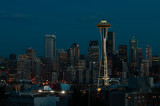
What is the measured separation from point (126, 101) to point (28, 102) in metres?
20.8

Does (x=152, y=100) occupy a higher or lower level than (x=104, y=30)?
lower

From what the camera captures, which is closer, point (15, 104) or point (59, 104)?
point (59, 104)

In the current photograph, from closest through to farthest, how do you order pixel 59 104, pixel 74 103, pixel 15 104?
1. pixel 74 103
2. pixel 59 104
3. pixel 15 104

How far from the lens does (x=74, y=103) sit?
7331 cm

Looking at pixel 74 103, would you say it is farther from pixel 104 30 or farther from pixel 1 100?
pixel 104 30

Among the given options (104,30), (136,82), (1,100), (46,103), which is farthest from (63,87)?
(1,100)

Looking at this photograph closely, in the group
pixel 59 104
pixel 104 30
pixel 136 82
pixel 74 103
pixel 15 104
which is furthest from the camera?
pixel 104 30

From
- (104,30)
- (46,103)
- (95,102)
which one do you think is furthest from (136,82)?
(104,30)

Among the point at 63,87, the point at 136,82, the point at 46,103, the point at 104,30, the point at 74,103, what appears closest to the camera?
the point at 74,103

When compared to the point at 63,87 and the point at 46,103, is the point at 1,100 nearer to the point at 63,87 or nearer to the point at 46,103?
the point at 46,103

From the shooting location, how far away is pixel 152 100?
Answer: 110m

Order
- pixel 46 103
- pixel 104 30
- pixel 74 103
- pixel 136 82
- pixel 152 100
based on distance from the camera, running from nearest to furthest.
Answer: pixel 74 103 < pixel 46 103 < pixel 152 100 < pixel 136 82 < pixel 104 30

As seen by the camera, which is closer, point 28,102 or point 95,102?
point 95,102

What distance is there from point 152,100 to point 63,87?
6460cm
